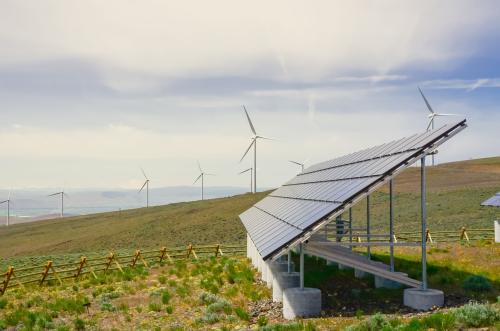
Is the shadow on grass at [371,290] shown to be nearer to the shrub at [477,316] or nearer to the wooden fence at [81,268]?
the shrub at [477,316]

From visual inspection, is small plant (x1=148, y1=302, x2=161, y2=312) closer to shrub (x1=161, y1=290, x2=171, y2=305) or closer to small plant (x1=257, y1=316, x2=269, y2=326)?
shrub (x1=161, y1=290, x2=171, y2=305)

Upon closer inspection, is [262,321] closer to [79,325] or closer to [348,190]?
[348,190]

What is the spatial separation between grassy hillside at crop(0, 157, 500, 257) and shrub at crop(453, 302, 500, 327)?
169ft

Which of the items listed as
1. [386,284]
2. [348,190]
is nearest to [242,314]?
[348,190]

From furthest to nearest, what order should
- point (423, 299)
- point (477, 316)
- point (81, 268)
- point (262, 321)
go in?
1. point (81, 268)
2. point (423, 299)
3. point (262, 321)
4. point (477, 316)

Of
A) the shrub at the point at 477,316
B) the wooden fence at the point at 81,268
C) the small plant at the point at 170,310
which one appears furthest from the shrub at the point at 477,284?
the wooden fence at the point at 81,268

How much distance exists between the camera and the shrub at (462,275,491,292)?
19.7 m

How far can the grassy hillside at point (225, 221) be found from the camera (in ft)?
237

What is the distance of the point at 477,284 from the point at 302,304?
820 cm

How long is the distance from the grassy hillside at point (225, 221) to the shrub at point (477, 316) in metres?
51.4

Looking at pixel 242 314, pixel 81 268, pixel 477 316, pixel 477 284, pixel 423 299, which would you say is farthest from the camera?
pixel 81 268

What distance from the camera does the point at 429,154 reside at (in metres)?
17.1

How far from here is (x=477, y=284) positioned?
64.9ft

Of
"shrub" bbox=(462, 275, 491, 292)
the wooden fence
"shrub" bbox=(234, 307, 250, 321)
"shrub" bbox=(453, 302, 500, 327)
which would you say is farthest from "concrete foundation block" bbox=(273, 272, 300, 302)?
the wooden fence
